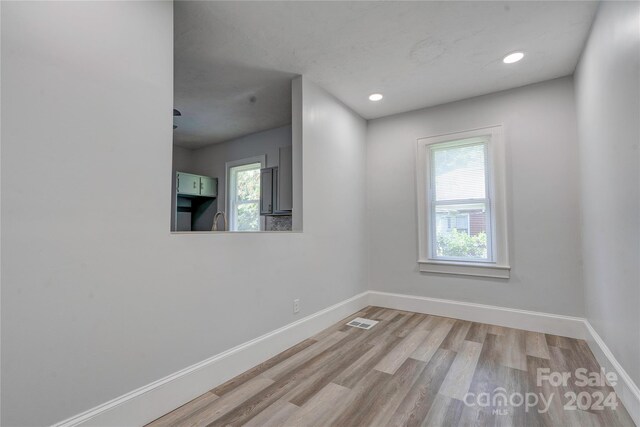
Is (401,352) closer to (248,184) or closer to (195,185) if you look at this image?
(248,184)

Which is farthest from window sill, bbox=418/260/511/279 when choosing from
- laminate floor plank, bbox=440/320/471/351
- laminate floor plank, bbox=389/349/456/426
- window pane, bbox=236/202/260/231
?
window pane, bbox=236/202/260/231

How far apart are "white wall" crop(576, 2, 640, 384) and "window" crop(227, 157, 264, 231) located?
4147 millimetres

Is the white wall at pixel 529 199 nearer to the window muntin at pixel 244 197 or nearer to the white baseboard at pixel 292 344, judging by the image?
the white baseboard at pixel 292 344

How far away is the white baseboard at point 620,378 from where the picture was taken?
1639mm

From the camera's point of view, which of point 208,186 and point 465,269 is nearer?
point 465,269

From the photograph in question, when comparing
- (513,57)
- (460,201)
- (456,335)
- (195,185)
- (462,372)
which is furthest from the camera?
(195,185)

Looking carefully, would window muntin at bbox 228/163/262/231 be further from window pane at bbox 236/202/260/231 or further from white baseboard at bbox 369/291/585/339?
white baseboard at bbox 369/291/585/339

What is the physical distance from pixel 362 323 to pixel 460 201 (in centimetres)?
189

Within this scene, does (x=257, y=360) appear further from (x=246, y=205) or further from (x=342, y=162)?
(x=246, y=205)

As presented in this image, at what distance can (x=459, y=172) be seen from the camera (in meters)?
3.65

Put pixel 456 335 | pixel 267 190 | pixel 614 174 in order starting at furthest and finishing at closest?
pixel 267 190
pixel 456 335
pixel 614 174

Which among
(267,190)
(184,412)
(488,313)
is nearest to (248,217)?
(267,190)

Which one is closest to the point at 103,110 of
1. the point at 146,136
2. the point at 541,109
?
the point at 146,136

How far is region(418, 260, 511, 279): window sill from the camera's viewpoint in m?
3.30
